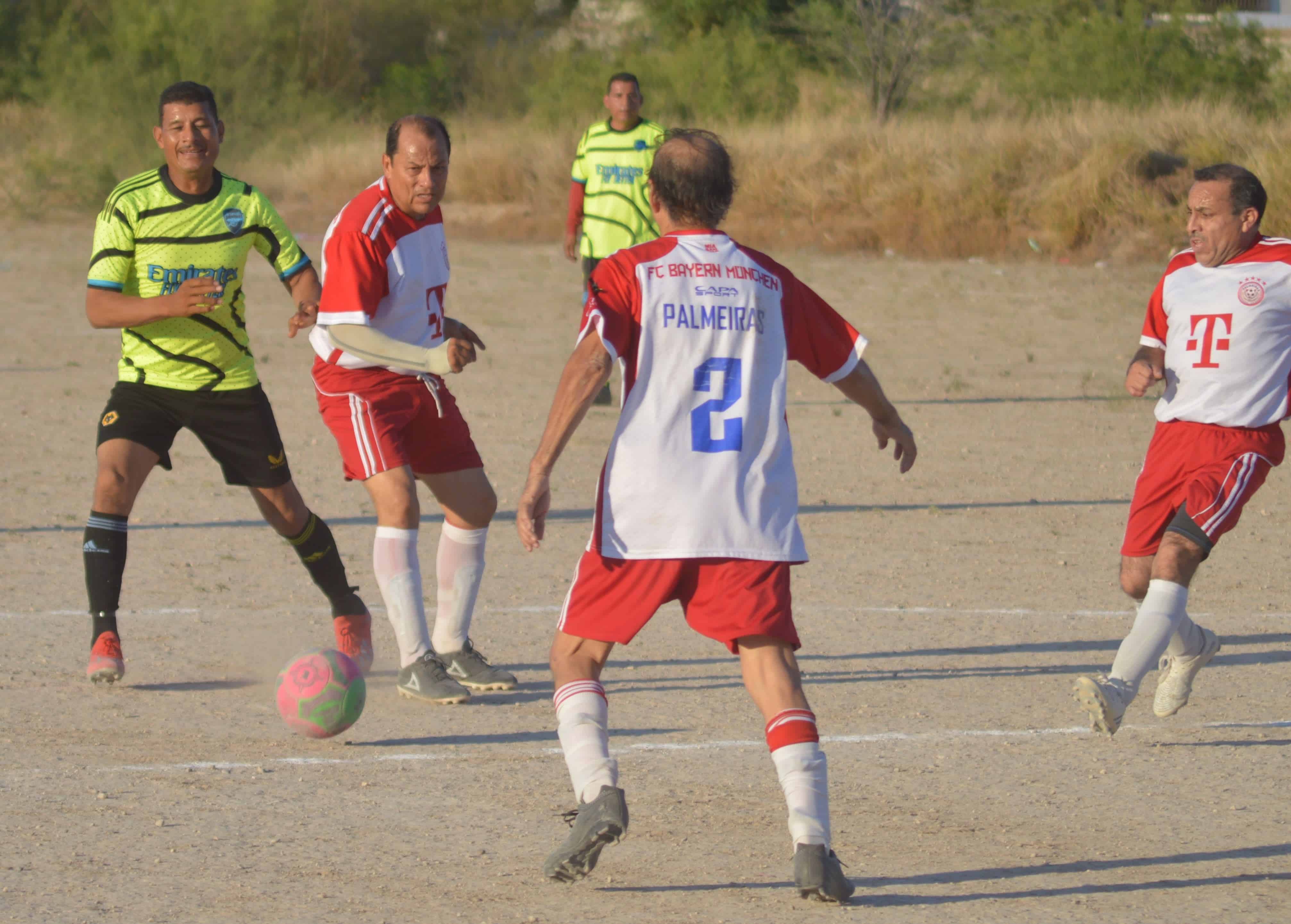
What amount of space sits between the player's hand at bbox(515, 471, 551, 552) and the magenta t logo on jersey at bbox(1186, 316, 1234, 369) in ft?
9.29

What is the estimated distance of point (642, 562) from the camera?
4.44 metres

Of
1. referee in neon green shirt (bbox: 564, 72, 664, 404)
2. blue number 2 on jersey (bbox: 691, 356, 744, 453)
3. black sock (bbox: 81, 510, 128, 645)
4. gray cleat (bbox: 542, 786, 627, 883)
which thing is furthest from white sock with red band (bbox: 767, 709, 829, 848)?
referee in neon green shirt (bbox: 564, 72, 664, 404)

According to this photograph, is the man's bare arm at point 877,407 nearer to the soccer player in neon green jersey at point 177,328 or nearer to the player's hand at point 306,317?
the player's hand at point 306,317

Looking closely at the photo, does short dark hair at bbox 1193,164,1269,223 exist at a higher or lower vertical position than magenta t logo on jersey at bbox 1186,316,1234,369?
higher

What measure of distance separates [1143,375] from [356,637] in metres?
3.24

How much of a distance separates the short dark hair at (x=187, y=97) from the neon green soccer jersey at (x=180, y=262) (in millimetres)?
256

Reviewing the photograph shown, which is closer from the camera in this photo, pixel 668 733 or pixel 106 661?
pixel 668 733

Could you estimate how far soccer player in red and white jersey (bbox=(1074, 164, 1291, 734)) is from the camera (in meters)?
5.91

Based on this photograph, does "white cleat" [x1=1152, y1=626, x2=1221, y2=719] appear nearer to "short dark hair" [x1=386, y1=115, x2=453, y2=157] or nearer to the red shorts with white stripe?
the red shorts with white stripe

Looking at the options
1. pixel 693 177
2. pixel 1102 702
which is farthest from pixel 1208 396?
pixel 693 177

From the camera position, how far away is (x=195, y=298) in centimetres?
611

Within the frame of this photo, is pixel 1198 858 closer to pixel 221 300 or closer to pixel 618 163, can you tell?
pixel 221 300

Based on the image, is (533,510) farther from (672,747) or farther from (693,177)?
(672,747)

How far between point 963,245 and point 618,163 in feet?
44.2
